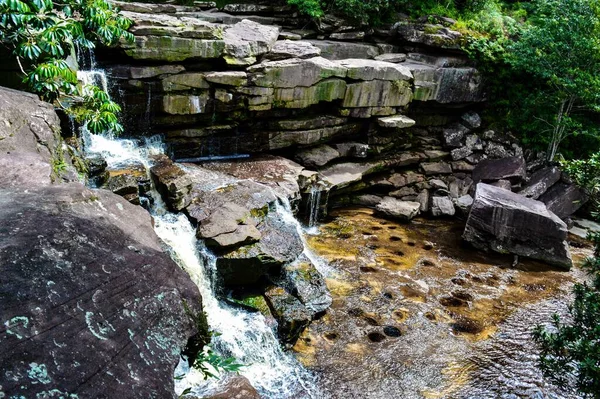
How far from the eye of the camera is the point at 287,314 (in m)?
9.02

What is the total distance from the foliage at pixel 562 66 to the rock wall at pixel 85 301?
50.3ft

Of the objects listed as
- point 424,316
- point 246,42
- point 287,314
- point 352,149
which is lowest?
point 424,316

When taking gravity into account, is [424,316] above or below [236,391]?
below

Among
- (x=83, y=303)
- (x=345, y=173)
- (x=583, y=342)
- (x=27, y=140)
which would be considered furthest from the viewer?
(x=345, y=173)

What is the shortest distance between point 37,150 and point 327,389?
607cm

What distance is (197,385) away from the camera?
288 inches

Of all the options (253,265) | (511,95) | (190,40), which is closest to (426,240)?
(253,265)

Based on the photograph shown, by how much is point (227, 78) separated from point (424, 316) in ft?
26.7

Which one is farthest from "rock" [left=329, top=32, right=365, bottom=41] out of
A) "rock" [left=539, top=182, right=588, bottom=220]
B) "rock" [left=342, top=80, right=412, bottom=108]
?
"rock" [left=539, top=182, right=588, bottom=220]

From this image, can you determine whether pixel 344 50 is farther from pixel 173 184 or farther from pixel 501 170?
pixel 173 184

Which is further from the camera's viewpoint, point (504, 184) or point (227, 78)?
point (504, 184)

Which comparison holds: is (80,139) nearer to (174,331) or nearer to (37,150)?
(37,150)

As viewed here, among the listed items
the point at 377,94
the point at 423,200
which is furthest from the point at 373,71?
the point at 423,200

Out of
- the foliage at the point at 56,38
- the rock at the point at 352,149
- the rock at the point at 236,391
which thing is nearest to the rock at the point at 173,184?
the foliage at the point at 56,38
